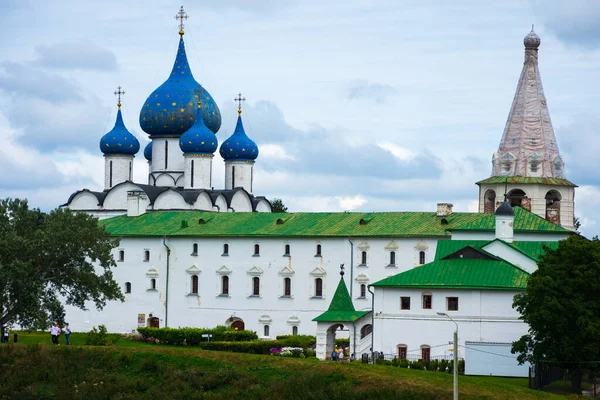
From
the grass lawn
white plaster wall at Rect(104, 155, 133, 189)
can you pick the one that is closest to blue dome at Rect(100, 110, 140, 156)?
white plaster wall at Rect(104, 155, 133, 189)

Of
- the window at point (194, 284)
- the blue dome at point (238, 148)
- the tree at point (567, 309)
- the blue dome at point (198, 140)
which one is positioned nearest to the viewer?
the tree at point (567, 309)

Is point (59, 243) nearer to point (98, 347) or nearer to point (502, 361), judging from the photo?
point (98, 347)

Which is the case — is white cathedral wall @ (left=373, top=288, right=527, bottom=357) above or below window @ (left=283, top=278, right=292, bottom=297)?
below

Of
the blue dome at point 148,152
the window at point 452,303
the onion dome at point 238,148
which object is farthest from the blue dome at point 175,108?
the window at point 452,303

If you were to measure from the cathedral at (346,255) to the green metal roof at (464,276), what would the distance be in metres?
0.06

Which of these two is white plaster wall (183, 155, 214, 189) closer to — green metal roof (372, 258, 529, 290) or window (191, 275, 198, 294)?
window (191, 275, 198, 294)

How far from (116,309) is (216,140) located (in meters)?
13.6

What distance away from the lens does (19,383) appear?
5316cm

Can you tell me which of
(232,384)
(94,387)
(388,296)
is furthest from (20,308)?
(388,296)

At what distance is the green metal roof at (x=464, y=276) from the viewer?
60688 mm

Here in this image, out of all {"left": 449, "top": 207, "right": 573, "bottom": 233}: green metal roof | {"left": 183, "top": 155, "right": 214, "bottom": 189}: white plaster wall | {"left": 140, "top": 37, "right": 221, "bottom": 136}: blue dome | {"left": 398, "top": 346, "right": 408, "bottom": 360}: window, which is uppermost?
{"left": 140, "top": 37, "right": 221, "bottom": 136}: blue dome

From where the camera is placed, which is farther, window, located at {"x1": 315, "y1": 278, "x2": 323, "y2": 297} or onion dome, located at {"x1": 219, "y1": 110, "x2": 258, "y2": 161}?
onion dome, located at {"x1": 219, "y1": 110, "x2": 258, "y2": 161}

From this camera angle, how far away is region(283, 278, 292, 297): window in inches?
2916

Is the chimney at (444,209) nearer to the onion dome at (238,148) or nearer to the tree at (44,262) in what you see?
the tree at (44,262)
